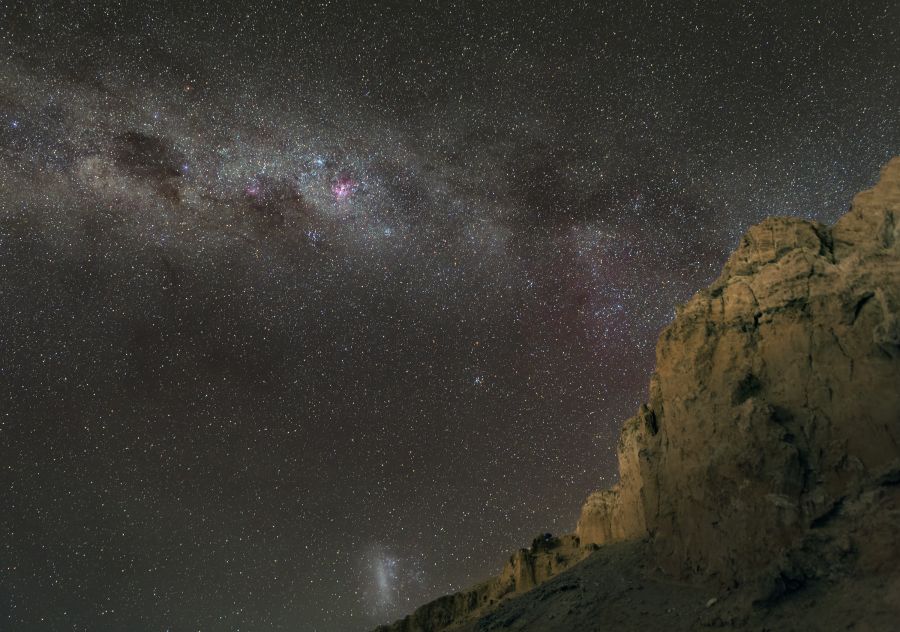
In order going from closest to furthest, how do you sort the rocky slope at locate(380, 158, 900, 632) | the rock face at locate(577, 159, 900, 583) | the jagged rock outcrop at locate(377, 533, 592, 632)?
the rocky slope at locate(380, 158, 900, 632)
the rock face at locate(577, 159, 900, 583)
the jagged rock outcrop at locate(377, 533, 592, 632)

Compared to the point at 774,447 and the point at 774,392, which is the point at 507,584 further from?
the point at 774,392

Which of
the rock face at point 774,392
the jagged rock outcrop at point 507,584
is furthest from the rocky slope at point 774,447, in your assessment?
the jagged rock outcrop at point 507,584

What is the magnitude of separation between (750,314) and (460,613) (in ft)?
97.6

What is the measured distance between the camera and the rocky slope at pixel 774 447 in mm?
20922

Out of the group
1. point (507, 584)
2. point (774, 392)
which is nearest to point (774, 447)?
point (774, 392)

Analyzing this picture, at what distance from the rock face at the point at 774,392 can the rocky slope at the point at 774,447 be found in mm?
67

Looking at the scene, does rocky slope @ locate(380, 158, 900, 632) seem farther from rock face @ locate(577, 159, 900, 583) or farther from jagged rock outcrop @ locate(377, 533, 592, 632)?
jagged rock outcrop @ locate(377, 533, 592, 632)

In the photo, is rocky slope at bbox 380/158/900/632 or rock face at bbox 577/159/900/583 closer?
rocky slope at bbox 380/158/900/632

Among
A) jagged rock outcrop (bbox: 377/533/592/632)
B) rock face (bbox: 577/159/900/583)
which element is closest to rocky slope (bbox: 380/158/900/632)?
rock face (bbox: 577/159/900/583)

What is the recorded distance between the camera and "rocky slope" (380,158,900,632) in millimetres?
20922

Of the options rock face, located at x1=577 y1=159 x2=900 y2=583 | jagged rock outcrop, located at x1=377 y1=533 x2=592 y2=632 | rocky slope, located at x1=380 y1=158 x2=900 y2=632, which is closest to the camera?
rocky slope, located at x1=380 y1=158 x2=900 y2=632

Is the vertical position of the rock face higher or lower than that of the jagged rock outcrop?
higher

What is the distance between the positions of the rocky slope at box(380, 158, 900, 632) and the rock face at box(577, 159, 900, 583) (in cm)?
7

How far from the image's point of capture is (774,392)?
27.0m
